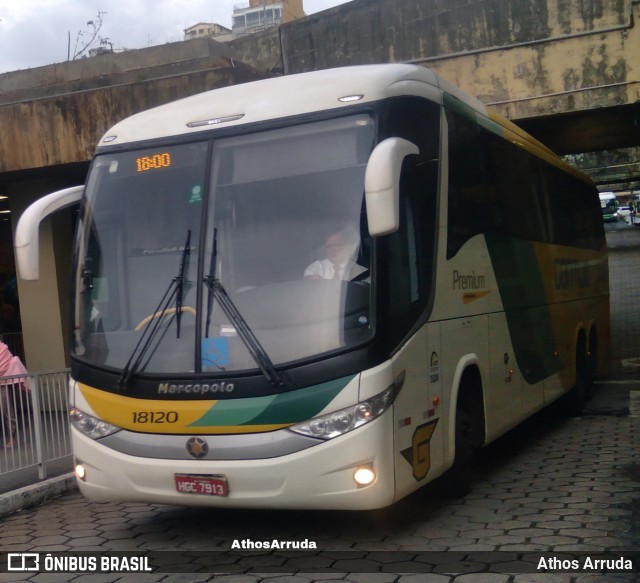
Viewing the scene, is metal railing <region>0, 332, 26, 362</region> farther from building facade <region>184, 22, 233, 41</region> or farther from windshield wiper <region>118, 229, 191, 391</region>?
building facade <region>184, 22, 233, 41</region>

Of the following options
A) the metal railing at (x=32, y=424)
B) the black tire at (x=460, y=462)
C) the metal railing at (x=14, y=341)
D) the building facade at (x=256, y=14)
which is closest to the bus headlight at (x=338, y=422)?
the black tire at (x=460, y=462)

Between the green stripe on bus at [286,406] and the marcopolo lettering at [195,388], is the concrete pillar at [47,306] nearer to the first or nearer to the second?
the marcopolo lettering at [195,388]

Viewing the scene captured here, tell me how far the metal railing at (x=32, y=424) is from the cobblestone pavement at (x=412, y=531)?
50 centimetres

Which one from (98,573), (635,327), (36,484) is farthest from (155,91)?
(635,327)

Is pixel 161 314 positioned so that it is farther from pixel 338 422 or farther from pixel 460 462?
pixel 460 462

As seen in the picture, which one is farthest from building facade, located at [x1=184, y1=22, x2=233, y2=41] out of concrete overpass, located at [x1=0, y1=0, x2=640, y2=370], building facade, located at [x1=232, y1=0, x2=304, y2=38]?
concrete overpass, located at [x1=0, y1=0, x2=640, y2=370]

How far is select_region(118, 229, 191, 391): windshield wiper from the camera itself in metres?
5.96

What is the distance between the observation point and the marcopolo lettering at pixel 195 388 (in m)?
5.70

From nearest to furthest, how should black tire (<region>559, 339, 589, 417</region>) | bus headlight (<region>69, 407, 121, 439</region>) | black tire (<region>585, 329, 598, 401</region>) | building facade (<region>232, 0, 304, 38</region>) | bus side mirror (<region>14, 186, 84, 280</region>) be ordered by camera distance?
bus headlight (<region>69, 407, 121, 439</region>) → bus side mirror (<region>14, 186, 84, 280</region>) → black tire (<region>559, 339, 589, 417</region>) → black tire (<region>585, 329, 598, 401</region>) → building facade (<region>232, 0, 304, 38</region>)

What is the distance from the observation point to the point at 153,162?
6484 mm

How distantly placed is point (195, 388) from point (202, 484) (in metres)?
0.61

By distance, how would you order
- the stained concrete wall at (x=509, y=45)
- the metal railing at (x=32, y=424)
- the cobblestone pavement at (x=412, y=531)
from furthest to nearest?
the stained concrete wall at (x=509, y=45)
the metal railing at (x=32, y=424)
the cobblestone pavement at (x=412, y=531)

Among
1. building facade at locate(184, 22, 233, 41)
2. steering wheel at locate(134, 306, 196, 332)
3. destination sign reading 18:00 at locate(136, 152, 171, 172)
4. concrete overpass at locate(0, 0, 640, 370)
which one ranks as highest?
building facade at locate(184, 22, 233, 41)

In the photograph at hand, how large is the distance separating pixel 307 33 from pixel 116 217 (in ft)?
30.2
